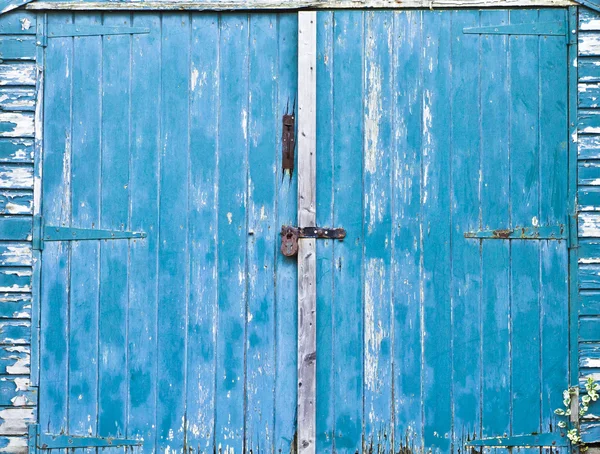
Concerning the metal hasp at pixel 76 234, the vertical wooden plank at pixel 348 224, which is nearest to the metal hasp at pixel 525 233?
the vertical wooden plank at pixel 348 224

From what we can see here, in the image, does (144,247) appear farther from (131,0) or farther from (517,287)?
(517,287)

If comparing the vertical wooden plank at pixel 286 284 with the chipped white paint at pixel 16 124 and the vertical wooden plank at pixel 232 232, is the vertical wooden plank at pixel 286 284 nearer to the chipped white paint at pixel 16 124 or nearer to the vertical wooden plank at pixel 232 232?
the vertical wooden plank at pixel 232 232

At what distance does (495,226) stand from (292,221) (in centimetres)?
97

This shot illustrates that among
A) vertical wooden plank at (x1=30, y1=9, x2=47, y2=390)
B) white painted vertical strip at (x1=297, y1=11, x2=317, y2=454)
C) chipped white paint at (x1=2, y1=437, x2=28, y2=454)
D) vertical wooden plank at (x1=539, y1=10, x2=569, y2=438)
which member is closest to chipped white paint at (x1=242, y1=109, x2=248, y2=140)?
white painted vertical strip at (x1=297, y1=11, x2=317, y2=454)

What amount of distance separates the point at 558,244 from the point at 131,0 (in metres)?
2.35

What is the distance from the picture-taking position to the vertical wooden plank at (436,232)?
360 cm

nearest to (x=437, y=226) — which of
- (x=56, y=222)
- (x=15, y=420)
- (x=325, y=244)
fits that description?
(x=325, y=244)

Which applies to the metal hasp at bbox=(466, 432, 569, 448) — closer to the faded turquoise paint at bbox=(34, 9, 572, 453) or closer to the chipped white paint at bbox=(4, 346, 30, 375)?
the faded turquoise paint at bbox=(34, 9, 572, 453)

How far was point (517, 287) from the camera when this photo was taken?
142 inches

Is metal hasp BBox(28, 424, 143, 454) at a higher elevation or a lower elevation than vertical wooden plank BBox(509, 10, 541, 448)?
lower

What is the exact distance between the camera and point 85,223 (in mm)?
3648

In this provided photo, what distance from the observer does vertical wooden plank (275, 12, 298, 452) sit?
3627 millimetres

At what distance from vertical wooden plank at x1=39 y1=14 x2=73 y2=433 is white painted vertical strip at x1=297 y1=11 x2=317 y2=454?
1.11 metres

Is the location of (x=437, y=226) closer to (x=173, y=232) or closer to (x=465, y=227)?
(x=465, y=227)
